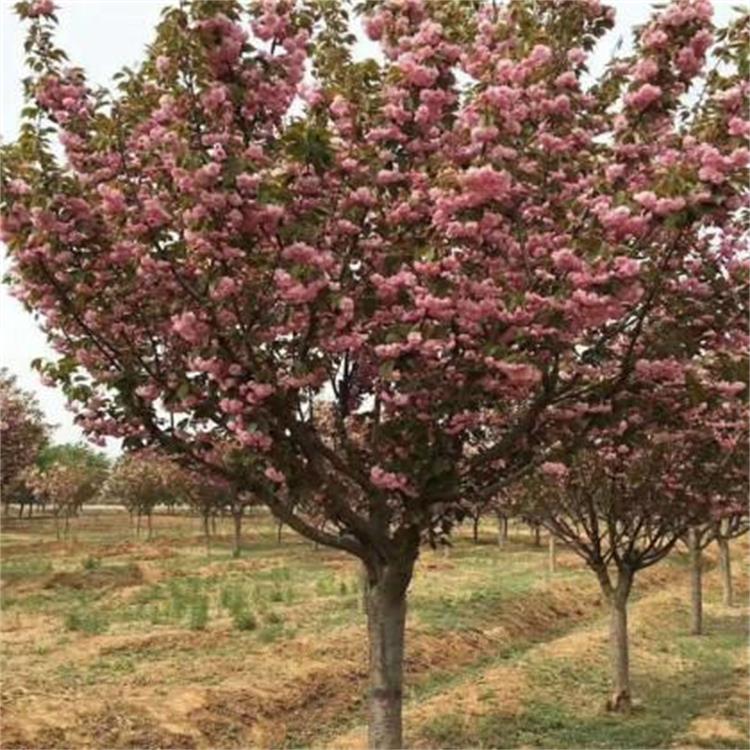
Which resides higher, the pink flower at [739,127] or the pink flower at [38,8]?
the pink flower at [38,8]

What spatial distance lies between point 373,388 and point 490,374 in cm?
198

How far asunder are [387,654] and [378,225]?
4.42m

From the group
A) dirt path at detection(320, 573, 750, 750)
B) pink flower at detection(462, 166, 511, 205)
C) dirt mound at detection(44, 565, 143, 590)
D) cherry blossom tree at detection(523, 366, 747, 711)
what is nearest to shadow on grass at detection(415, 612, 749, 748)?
dirt path at detection(320, 573, 750, 750)

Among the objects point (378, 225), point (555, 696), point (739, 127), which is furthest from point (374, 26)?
point (555, 696)

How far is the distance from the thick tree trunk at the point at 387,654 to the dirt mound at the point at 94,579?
1121 inches

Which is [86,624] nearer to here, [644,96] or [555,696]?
[555,696]

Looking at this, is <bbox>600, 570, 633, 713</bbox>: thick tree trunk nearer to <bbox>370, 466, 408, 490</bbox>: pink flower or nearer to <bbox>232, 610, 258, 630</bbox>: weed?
<bbox>232, 610, 258, 630</bbox>: weed

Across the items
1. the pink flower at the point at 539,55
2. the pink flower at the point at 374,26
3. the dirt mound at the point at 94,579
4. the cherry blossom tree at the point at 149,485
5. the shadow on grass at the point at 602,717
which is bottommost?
the shadow on grass at the point at 602,717

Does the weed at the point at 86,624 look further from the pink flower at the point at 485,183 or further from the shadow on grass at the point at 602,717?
the pink flower at the point at 485,183

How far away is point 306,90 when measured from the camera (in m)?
8.36

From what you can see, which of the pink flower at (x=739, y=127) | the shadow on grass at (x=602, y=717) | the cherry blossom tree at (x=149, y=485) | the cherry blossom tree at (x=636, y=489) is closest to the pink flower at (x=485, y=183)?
the pink flower at (x=739, y=127)

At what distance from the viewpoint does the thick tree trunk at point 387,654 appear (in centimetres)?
963

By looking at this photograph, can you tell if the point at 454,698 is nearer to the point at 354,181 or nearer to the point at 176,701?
the point at 176,701

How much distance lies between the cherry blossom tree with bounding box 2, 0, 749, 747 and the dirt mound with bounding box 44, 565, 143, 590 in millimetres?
28998
